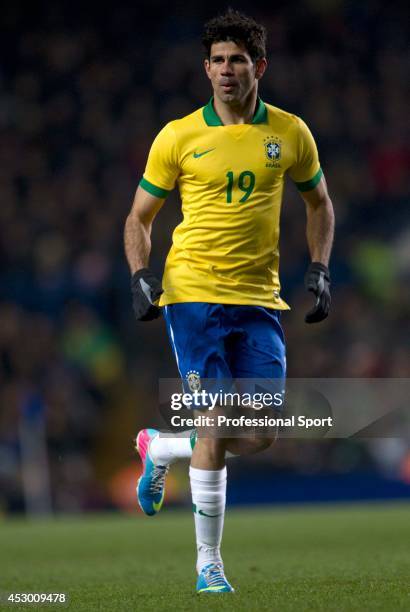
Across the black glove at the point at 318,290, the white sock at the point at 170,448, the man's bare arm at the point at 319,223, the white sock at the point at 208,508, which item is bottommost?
the white sock at the point at 208,508

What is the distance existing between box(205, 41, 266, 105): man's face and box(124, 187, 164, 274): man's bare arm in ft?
1.78

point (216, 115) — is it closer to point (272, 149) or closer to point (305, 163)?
point (272, 149)

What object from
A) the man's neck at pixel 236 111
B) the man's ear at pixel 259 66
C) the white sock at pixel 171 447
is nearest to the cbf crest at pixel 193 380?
the white sock at pixel 171 447

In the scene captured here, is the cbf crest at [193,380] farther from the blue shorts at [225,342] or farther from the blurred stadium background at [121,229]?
the blurred stadium background at [121,229]

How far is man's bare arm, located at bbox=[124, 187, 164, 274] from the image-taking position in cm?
571

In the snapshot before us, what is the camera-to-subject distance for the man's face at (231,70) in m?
5.47

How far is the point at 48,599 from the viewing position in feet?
16.9

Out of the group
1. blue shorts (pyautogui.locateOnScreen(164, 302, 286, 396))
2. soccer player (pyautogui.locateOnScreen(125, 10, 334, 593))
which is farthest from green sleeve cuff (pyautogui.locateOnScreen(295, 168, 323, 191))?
blue shorts (pyautogui.locateOnScreen(164, 302, 286, 396))

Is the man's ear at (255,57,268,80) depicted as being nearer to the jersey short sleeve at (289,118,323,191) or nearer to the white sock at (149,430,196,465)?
the jersey short sleeve at (289,118,323,191)

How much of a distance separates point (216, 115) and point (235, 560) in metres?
2.75

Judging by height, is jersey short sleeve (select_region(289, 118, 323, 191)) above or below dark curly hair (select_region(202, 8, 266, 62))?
below

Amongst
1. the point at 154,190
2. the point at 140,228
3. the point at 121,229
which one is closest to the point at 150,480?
the point at 140,228

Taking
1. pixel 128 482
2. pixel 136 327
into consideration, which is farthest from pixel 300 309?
pixel 128 482

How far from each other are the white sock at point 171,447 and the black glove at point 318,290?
0.77 metres
